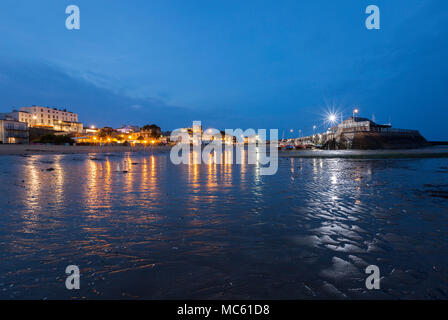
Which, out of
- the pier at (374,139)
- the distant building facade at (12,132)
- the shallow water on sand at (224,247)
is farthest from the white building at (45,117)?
the shallow water on sand at (224,247)

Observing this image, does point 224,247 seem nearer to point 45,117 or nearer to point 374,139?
point 374,139

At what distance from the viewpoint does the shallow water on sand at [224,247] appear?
12.5 feet

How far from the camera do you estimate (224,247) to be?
5.35 metres

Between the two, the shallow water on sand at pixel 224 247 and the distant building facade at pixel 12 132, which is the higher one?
the distant building facade at pixel 12 132

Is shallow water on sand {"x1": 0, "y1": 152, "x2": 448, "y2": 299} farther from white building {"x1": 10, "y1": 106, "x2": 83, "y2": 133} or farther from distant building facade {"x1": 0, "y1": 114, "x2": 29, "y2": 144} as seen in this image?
white building {"x1": 10, "y1": 106, "x2": 83, "y2": 133}

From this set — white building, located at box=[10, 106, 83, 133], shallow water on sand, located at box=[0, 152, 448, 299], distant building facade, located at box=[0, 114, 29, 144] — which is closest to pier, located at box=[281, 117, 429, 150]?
shallow water on sand, located at box=[0, 152, 448, 299]

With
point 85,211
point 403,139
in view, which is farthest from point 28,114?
point 403,139

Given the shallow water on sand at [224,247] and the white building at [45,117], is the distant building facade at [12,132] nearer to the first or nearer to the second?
the white building at [45,117]

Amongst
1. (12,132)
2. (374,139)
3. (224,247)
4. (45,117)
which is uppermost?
(45,117)

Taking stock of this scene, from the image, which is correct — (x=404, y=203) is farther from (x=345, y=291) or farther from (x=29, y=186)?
(x=29, y=186)

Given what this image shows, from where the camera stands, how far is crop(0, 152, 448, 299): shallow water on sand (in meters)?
3.81

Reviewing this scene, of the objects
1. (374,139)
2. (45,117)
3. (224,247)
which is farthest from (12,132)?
(374,139)

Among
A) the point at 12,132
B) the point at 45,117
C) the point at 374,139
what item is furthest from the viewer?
the point at 45,117
